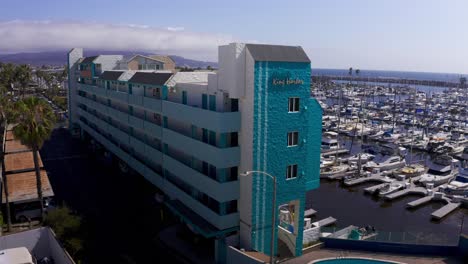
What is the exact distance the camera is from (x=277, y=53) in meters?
33.7

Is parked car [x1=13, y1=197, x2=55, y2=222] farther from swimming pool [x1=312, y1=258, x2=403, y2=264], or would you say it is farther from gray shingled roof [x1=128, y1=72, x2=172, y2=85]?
swimming pool [x1=312, y1=258, x2=403, y2=264]

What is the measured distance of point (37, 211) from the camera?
156 feet

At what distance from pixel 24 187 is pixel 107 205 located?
32.6 feet

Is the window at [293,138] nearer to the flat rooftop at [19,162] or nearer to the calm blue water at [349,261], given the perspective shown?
the calm blue water at [349,261]

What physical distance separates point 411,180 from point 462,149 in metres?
31.6

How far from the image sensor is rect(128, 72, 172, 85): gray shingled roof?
45.1 meters

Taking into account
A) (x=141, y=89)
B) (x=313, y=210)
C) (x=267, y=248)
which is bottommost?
(x=313, y=210)

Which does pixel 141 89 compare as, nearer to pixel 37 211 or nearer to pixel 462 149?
pixel 37 211

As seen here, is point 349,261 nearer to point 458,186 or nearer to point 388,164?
point 458,186

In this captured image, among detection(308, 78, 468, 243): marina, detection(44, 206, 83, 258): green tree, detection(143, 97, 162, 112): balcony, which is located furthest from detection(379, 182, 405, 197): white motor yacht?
detection(44, 206, 83, 258): green tree

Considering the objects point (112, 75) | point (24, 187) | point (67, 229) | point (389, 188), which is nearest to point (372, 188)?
point (389, 188)

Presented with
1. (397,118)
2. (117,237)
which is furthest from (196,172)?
(397,118)

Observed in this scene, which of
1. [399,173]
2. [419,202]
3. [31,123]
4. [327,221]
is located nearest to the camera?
[31,123]

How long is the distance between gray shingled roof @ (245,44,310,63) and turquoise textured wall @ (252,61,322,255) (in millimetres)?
421
